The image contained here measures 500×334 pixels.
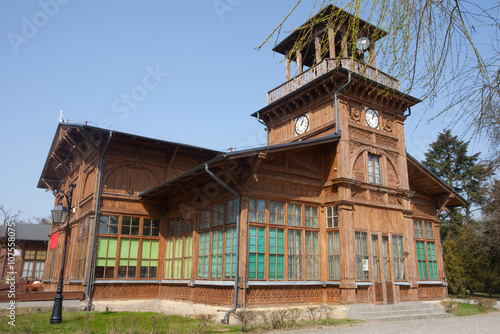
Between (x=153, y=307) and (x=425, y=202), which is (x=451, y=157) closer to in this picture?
(x=425, y=202)

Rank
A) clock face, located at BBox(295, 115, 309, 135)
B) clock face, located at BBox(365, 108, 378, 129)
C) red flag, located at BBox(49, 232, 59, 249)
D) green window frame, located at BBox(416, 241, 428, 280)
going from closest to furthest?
clock face, located at BBox(365, 108, 378, 129) → clock face, located at BBox(295, 115, 309, 135) → green window frame, located at BBox(416, 241, 428, 280) → red flag, located at BBox(49, 232, 59, 249)

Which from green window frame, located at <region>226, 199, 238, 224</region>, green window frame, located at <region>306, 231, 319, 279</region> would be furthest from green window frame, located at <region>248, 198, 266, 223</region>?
green window frame, located at <region>306, 231, 319, 279</region>

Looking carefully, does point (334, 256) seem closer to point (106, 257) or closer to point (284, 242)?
point (284, 242)

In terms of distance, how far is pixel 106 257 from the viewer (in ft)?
49.5

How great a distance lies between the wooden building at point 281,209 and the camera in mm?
12008

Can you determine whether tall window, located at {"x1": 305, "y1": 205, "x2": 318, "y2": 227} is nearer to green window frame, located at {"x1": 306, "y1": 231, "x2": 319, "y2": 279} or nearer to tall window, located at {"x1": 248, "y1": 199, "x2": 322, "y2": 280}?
tall window, located at {"x1": 248, "y1": 199, "x2": 322, "y2": 280}

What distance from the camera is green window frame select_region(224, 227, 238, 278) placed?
11641 millimetres

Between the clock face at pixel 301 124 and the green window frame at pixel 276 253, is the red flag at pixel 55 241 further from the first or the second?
the clock face at pixel 301 124

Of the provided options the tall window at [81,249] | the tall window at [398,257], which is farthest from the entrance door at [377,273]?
the tall window at [81,249]

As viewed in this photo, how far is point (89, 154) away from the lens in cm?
1702

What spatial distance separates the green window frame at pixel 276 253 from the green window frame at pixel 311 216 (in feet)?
3.81

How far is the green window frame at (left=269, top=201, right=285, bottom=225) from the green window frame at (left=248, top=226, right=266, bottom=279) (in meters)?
0.51

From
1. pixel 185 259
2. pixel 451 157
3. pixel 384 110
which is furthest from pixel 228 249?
pixel 451 157

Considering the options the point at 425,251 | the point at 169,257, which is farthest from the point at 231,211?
the point at 425,251
